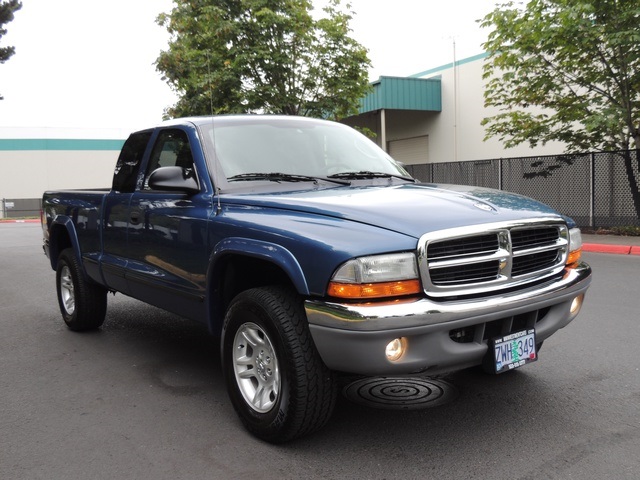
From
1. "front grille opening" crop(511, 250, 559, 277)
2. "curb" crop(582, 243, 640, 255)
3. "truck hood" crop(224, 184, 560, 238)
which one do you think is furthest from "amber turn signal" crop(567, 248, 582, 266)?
"curb" crop(582, 243, 640, 255)

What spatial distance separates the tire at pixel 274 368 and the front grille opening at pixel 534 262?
113cm

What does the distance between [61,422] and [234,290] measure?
4.30 ft

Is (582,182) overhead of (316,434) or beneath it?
overhead

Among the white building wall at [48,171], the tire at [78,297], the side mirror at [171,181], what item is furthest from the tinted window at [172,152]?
the white building wall at [48,171]

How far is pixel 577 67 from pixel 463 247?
13110 mm

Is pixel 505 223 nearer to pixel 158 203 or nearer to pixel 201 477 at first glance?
pixel 201 477

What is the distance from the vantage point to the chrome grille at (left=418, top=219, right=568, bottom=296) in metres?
2.96

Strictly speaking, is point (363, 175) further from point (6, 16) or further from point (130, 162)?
point (6, 16)

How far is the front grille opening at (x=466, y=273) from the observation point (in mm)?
2998

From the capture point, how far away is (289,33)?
743 inches

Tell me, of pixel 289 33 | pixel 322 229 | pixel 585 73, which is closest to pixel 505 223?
pixel 322 229

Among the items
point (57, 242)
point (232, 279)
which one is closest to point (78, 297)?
point (57, 242)

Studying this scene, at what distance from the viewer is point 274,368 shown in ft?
10.8

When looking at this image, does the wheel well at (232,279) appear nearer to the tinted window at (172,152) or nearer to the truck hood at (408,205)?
the truck hood at (408,205)
